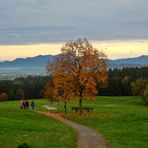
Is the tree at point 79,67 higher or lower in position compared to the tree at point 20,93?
higher

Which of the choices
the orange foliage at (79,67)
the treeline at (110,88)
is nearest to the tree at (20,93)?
the treeline at (110,88)

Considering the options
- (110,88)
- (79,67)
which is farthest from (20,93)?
(79,67)

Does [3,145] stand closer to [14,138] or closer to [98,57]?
[14,138]

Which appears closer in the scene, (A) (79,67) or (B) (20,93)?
(A) (79,67)

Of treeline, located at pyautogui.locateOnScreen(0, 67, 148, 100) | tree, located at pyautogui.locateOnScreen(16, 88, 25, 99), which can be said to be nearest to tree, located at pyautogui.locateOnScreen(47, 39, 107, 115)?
treeline, located at pyautogui.locateOnScreen(0, 67, 148, 100)

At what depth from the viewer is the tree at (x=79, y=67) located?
62.6m

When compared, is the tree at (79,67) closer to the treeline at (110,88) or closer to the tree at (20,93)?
the treeline at (110,88)

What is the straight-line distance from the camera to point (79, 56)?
205 ft

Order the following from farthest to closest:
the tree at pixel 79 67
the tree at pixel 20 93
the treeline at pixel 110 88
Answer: the tree at pixel 20 93
the treeline at pixel 110 88
the tree at pixel 79 67

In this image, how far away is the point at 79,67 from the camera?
6291 centimetres

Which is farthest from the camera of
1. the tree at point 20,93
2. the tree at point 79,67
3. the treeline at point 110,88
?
the tree at point 20,93

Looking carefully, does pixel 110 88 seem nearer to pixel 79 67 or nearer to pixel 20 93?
pixel 20 93

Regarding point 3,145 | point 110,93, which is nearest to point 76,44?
point 3,145

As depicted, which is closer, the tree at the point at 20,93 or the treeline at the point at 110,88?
the treeline at the point at 110,88
